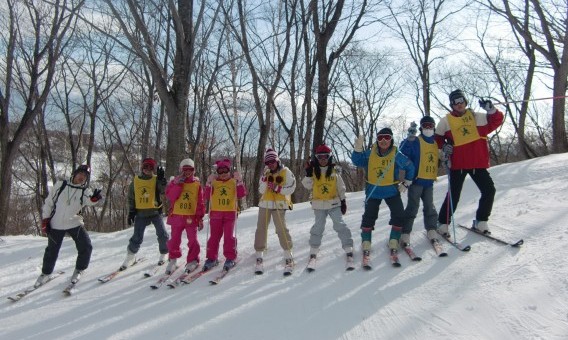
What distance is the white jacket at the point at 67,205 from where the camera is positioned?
18.7 ft

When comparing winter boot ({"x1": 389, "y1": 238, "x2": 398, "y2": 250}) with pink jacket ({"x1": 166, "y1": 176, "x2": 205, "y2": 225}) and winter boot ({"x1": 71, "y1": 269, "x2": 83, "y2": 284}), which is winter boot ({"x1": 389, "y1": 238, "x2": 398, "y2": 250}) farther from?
winter boot ({"x1": 71, "y1": 269, "x2": 83, "y2": 284})

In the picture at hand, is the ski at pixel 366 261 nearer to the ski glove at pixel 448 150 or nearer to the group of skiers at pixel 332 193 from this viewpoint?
the group of skiers at pixel 332 193

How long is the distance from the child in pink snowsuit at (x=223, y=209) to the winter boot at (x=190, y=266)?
0.59 feet

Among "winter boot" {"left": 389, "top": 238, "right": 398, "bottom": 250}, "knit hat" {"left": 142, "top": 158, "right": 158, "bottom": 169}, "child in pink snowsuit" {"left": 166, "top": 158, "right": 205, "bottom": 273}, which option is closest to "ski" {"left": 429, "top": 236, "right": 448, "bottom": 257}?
"winter boot" {"left": 389, "top": 238, "right": 398, "bottom": 250}

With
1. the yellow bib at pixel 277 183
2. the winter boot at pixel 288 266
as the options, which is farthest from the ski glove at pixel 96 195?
the winter boot at pixel 288 266

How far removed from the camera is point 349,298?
4176mm

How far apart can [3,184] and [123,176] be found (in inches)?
1117

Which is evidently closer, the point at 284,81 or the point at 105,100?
the point at 284,81

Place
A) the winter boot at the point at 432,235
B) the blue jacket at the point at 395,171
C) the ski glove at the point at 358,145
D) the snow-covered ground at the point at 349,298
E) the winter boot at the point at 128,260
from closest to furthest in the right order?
the snow-covered ground at the point at 349,298
the blue jacket at the point at 395,171
the ski glove at the point at 358,145
the winter boot at the point at 432,235
the winter boot at the point at 128,260

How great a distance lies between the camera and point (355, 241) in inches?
242

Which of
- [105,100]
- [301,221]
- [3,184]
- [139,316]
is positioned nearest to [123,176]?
[105,100]

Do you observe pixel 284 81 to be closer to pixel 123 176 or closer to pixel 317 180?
pixel 317 180

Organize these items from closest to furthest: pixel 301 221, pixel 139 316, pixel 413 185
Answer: pixel 139 316
pixel 413 185
pixel 301 221

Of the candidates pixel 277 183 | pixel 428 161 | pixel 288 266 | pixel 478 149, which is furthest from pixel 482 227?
pixel 277 183
